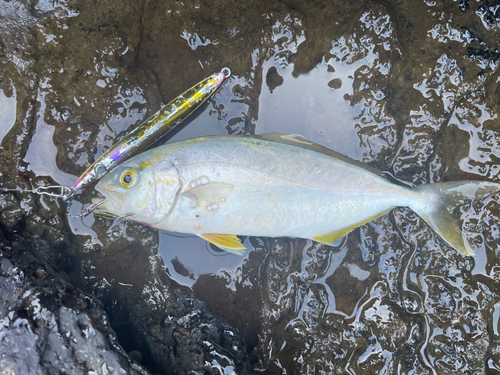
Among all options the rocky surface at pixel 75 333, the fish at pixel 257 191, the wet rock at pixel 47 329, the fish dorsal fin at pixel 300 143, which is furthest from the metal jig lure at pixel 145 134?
the fish dorsal fin at pixel 300 143

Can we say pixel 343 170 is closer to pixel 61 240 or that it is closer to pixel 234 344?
pixel 234 344

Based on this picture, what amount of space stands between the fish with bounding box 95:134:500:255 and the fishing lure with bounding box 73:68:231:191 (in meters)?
0.29

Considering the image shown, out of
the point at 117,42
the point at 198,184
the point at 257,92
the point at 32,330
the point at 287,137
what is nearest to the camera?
the point at 32,330

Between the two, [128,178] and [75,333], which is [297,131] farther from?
[75,333]

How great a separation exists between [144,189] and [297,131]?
4.47ft

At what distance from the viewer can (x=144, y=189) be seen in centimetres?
213

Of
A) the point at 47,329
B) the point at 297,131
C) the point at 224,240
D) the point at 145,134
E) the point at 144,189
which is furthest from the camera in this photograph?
the point at 297,131

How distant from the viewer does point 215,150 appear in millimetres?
2188

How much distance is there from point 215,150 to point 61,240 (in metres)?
1.48

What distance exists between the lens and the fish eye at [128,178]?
2.13 meters

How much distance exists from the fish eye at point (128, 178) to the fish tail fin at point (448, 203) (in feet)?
6.45

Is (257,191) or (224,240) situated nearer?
(257,191)

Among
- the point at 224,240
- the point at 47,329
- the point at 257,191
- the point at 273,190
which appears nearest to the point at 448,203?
the point at 273,190

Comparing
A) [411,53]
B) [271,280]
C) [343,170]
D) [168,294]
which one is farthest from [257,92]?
[168,294]
